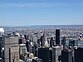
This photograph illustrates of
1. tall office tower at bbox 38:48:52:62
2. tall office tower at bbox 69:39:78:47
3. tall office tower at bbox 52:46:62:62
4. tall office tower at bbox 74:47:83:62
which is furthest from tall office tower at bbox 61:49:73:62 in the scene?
tall office tower at bbox 69:39:78:47

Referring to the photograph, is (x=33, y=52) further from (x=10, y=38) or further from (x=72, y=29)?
(x=72, y=29)

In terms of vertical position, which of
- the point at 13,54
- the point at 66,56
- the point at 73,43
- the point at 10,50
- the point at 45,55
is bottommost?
the point at 45,55

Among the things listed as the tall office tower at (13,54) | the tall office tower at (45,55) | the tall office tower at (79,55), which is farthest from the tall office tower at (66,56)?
the tall office tower at (13,54)

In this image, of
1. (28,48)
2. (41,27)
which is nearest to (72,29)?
(41,27)

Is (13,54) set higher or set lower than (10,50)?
lower

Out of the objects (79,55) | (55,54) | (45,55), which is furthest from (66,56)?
(45,55)

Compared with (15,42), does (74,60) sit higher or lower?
lower

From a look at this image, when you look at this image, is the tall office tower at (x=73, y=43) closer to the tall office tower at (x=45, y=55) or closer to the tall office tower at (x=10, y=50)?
the tall office tower at (x=45, y=55)

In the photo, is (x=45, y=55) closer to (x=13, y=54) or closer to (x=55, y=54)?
(x=55, y=54)

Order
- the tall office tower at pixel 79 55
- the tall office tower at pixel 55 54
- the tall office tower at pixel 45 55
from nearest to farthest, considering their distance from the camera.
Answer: the tall office tower at pixel 79 55, the tall office tower at pixel 55 54, the tall office tower at pixel 45 55

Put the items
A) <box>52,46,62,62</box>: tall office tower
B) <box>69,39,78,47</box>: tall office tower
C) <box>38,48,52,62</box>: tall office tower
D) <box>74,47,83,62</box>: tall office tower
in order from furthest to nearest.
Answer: <box>69,39,78,47</box>: tall office tower → <box>38,48,52,62</box>: tall office tower → <box>52,46,62,62</box>: tall office tower → <box>74,47,83,62</box>: tall office tower

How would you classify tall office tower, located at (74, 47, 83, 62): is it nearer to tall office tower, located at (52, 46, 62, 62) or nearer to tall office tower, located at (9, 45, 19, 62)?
tall office tower, located at (52, 46, 62, 62)
